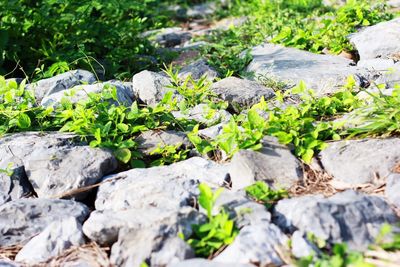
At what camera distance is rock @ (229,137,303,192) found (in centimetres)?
303

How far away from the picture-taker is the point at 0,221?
302 cm

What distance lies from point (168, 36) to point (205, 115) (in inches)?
132

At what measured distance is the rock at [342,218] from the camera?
2.50 metres

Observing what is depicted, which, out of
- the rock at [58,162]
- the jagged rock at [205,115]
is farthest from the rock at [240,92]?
the rock at [58,162]

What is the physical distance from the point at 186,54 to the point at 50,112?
2377 mm

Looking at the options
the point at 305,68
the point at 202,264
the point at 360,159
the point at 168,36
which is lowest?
the point at 168,36

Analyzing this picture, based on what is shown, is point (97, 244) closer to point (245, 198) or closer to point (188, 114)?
point (245, 198)

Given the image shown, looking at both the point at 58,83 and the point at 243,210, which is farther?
the point at 58,83

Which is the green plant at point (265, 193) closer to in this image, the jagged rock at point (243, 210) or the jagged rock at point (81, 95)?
the jagged rock at point (243, 210)

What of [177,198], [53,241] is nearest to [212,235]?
[177,198]

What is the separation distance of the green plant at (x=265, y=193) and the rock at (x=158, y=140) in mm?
780

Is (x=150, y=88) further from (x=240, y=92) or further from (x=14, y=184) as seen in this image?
(x=14, y=184)

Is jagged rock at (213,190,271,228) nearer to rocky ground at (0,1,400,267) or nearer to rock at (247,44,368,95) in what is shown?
rocky ground at (0,1,400,267)

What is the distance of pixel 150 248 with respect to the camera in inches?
99.2
